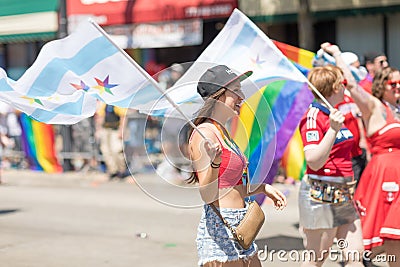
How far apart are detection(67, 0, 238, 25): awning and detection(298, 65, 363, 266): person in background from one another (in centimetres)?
931

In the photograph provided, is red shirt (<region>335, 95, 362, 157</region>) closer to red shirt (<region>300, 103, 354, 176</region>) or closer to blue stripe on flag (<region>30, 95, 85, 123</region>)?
red shirt (<region>300, 103, 354, 176</region>)

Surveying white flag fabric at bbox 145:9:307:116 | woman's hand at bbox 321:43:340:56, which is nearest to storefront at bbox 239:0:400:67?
white flag fabric at bbox 145:9:307:116

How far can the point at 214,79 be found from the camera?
13.2ft

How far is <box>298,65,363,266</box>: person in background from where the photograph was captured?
5324mm

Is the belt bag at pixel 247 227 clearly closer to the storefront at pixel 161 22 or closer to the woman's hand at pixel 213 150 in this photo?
the woman's hand at pixel 213 150

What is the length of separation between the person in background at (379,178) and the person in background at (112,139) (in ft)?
25.6

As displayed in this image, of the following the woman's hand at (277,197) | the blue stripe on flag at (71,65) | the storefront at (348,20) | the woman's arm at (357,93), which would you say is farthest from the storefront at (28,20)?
the woman's hand at (277,197)

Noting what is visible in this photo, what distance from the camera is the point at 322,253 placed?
5.30 metres

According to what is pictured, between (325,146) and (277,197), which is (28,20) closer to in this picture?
(325,146)

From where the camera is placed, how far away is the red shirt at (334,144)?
5293 mm

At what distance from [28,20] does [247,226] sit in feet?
49.2

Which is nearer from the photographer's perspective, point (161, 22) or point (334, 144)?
point (334, 144)

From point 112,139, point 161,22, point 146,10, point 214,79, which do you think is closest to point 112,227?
point 112,139

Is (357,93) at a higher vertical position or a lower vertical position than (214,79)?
lower
